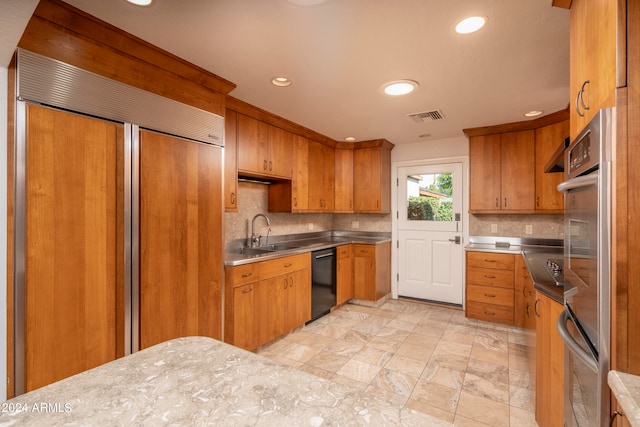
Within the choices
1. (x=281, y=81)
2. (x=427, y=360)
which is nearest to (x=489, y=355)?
(x=427, y=360)

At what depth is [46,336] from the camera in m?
1.44

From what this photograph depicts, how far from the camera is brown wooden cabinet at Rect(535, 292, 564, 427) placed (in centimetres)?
138

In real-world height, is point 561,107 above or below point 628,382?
above

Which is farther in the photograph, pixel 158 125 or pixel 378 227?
pixel 378 227

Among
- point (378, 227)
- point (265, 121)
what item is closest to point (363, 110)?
point (265, 121)

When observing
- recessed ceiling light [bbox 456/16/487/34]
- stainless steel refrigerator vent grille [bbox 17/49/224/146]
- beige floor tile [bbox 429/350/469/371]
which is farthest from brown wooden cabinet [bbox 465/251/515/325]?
stainless steel refrigerator vent grille [bbox 17/49/224/146]

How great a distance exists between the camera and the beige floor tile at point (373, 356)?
2.65m

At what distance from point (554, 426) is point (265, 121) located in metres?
3.16

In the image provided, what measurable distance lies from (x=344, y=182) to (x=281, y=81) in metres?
2.35

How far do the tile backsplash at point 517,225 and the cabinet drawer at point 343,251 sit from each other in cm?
167

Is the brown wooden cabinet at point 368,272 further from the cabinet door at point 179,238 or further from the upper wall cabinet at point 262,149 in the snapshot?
the cabinet door at point 179,238

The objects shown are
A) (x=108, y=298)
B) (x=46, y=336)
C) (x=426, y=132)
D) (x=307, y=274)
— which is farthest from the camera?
(x=426, y=132)

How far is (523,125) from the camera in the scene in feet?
11.3

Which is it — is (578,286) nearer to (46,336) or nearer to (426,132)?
(46,336)
